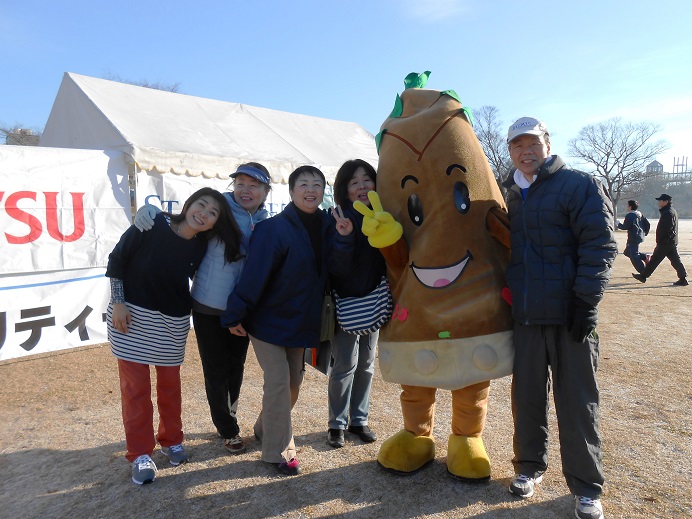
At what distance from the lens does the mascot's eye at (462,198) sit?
2.72 m

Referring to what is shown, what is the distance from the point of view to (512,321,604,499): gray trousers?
242 centimetres

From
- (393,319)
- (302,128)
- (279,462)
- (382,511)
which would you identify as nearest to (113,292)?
(279,462)

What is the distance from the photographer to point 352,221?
2846mm

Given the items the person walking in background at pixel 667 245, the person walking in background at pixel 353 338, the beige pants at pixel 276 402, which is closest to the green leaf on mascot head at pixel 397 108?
the person walking in background at pixel 353 338

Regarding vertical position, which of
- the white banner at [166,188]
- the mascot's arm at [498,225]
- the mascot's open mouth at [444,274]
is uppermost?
the white banner at [166,188]

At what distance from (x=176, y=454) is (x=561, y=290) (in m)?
2.39

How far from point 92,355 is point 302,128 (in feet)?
17.4

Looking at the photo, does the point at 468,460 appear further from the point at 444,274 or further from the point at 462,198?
the point at 462,198

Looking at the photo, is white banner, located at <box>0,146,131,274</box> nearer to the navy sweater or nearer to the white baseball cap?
the navy sweater

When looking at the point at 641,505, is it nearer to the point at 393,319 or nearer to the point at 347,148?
the point at 393,319

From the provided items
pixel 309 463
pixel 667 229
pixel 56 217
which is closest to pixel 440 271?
pixel 309 463

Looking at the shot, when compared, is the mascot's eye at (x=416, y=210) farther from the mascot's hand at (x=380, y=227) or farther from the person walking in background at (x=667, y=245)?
the person walking in background at (x=667, y=245)

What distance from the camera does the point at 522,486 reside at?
8.55 feet

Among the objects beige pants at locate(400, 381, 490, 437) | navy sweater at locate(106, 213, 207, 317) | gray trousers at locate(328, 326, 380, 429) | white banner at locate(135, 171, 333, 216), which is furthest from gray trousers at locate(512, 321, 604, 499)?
white banner at locate(135, 171, 333, 216)
